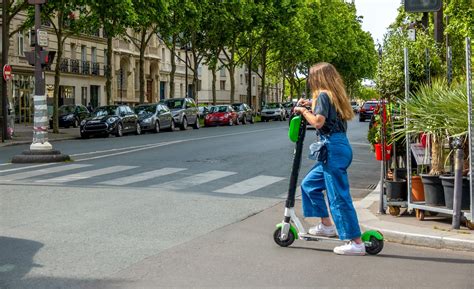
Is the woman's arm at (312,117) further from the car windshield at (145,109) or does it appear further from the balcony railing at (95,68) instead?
the balcony railing at (95,68)

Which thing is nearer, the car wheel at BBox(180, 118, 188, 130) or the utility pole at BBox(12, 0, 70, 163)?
the utility pole at BBox(12, 0, 70, 163)

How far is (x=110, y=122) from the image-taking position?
31.4 meters

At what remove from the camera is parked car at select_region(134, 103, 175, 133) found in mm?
35000

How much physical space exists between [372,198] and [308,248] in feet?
12.2

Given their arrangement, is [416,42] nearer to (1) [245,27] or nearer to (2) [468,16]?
(2) [468,16]

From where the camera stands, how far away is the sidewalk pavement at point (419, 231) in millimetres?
7289

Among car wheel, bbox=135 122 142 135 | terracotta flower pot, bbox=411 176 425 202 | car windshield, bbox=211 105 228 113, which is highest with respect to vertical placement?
car windshield, bbox=211 105 228 113

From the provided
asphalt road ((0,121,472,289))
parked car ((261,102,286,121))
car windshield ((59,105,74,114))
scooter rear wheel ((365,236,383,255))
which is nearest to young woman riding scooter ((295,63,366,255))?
scooter rear wheel ((365,236,383,255))

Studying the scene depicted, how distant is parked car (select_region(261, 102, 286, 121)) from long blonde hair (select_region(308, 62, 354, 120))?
53333mm

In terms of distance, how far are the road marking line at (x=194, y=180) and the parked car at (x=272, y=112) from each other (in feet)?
150

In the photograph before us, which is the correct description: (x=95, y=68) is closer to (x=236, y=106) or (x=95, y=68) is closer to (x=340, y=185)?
(x=236, y=106)

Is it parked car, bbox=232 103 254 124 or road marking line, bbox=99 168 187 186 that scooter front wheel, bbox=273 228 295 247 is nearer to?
road marking line, bbox=99 168 187 186

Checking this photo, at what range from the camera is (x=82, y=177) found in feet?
44.3

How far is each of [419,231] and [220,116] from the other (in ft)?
132
